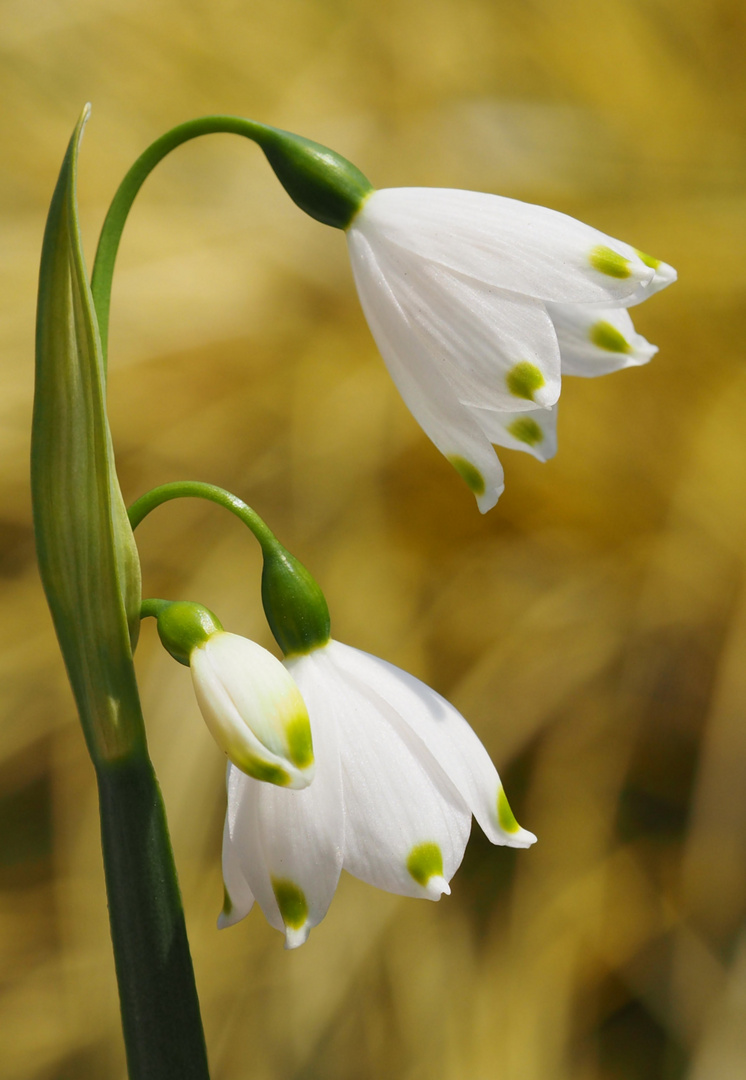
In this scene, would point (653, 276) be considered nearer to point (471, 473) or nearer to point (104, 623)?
point (471, 473)

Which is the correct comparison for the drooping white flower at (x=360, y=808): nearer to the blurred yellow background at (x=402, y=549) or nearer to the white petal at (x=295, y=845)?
the white petal at (x=295, y=845)

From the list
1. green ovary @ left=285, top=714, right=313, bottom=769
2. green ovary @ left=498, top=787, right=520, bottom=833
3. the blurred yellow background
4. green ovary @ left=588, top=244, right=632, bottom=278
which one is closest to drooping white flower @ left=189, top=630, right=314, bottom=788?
green ovary @ left=285, top=714, right=313, bottom=769

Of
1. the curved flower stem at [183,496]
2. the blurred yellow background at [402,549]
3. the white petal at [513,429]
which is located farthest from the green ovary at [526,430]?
the blurred yellow background at [402,549]

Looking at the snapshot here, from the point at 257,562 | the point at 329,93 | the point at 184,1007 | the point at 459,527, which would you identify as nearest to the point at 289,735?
the point at 184,1007

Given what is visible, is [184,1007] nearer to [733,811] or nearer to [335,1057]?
[335,1057]

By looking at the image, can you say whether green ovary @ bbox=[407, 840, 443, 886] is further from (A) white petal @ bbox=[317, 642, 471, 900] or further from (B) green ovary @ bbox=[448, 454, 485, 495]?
(B) green ovary @ bbox=[448, 454, 485, 495]
